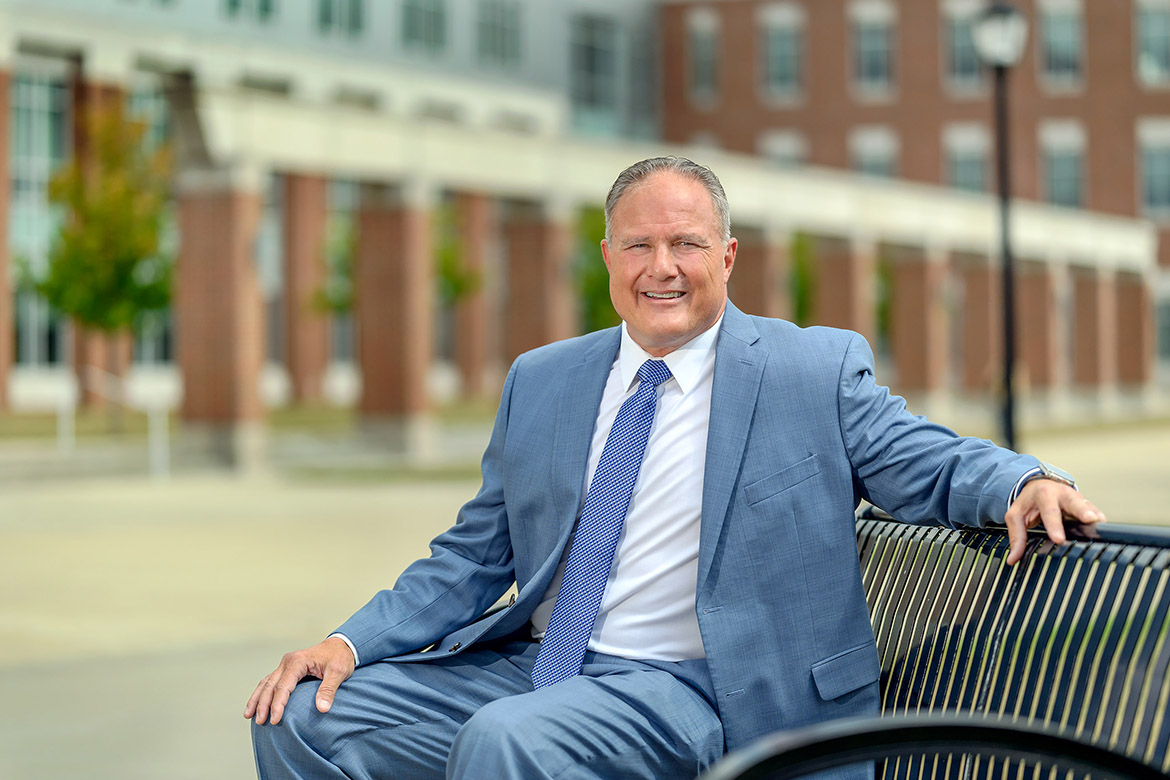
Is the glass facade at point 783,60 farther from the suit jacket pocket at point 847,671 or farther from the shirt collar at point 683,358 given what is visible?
the suit jacket pocket at point 847,671

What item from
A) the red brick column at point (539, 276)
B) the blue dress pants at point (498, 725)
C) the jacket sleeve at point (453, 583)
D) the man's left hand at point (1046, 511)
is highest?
the red brick column at point (539, 276)

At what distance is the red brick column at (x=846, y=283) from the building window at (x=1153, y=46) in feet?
67.4

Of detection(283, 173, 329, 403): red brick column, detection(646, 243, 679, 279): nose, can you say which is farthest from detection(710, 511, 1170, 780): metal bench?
detection(283, 173, 329, 403): red brick column

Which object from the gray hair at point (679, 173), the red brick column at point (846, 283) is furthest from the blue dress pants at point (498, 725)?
the red brick column at point (846, 283)

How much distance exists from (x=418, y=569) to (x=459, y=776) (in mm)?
800

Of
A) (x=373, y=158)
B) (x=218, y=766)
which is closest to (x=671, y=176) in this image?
(x=218, y=766)

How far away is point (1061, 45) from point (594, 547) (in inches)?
2020

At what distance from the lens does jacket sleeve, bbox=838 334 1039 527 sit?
119 inches

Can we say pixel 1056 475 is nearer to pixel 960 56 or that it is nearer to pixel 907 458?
pixel 907 458

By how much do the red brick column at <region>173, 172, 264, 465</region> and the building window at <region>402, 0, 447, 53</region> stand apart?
23191mm

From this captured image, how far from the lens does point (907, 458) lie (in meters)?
3.16

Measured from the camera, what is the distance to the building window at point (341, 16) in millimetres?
41500

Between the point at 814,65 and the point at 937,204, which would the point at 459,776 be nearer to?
the point at 937,204

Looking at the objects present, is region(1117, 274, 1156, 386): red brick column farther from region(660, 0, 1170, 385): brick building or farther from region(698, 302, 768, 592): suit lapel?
region(698, 302, 768, 592): suit lapel
